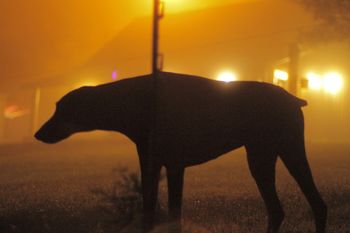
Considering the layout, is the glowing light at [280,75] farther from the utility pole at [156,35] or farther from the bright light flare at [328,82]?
the utility pole at [156,35]

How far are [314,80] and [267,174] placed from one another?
2214 cm

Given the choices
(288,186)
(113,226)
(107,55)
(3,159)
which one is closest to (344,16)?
(288,186)

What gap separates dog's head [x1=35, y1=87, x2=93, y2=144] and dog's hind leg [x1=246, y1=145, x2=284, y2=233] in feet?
5.47

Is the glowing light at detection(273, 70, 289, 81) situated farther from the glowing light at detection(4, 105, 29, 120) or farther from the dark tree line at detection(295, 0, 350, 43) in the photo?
the glowing light at detection(4, 105, 29, 120)

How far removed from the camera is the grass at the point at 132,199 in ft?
17.1

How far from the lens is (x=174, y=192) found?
436 centimetres

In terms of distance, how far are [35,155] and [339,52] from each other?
16449 millimetres

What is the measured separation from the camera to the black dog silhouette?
442 cm

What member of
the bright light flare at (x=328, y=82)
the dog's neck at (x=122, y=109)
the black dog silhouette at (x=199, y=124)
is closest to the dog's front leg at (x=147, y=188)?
the black dog silhouette at (x=199, y=124)

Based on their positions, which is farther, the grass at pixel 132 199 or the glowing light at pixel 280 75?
the glowing light at pixel 280 75

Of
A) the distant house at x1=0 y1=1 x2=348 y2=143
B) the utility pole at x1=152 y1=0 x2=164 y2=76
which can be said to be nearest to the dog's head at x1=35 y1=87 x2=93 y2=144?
the utility pole at x1=152 y1=0 x2=164 y2=76

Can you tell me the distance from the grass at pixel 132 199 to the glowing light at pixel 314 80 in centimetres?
1241

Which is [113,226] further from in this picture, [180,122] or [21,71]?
[21,71]

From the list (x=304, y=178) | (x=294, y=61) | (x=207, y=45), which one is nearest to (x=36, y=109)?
(x=207, y=45)
